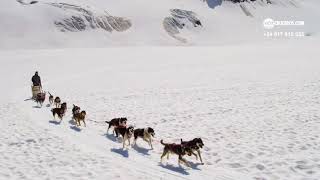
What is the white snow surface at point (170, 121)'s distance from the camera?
13.9 metres

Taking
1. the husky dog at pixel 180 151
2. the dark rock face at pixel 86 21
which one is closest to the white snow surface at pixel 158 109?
the husky dog at pixel 180 151

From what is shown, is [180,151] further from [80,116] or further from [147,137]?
[80,116]

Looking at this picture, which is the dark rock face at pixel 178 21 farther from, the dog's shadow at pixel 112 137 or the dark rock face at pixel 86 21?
the dog's shadow at pixel 112 137

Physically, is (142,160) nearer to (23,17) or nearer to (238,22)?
(23,17)

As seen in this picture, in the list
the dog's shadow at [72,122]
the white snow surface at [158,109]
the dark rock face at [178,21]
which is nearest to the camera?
the white snow surface at [158,109]

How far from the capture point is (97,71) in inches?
1773

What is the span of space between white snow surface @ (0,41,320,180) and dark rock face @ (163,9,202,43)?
39.4 meters

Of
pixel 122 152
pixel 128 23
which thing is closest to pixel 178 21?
pixel 128 23

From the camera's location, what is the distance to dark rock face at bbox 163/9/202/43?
85300mm

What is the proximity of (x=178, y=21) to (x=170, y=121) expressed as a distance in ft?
229

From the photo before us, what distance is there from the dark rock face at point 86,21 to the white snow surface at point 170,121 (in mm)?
30572

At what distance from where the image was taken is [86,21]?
7812 cm

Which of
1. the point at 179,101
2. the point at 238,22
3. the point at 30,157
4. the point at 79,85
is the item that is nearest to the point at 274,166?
the point at 30,157

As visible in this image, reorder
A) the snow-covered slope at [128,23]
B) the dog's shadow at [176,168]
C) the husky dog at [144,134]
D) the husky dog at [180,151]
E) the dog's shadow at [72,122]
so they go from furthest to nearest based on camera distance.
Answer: the snow-covered slope at [128,23]
the dog's shadow at [72,122]
the husky dog at [144,134]
the husky dog at [180,151]
the dog's shadow at [176,168]
